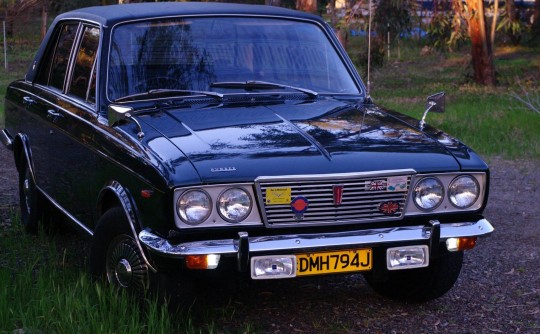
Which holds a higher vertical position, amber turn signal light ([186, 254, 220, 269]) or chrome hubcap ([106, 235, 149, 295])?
amber turn signal light ([186, 254, 220, 269])

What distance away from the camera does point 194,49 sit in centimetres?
557

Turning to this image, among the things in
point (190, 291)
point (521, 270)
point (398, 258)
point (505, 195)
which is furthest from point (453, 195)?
point (505, 195)

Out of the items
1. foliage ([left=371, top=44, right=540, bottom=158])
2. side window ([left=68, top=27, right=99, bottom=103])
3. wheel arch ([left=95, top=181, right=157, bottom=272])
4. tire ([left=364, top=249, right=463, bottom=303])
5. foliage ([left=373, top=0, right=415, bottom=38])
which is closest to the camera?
wheel arch ([left=95, top=181, right=157, bottom=272])

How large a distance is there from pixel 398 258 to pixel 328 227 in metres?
0.39

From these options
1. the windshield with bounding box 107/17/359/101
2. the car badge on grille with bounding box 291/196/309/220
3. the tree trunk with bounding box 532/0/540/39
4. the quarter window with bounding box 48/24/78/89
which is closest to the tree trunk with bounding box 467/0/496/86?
the tree trunk with bounding box 532/0/540/39

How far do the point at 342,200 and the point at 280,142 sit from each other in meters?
0.44

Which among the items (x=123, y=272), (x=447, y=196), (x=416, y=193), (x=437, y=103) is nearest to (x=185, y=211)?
(x=123, y=272)

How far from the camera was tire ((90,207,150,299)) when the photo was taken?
458 centimetres

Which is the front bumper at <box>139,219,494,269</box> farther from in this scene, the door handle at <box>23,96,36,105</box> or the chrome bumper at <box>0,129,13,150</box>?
the chrome bumper at <box>0,129,13,150</box>

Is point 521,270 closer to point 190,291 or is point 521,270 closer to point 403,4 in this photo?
point 190,291

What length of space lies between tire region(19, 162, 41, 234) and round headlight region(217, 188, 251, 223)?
270cm

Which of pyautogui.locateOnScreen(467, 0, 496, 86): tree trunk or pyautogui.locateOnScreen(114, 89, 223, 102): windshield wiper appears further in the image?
pyautogui.locateOnScreen(467, 0, 496, 86): tree trunk

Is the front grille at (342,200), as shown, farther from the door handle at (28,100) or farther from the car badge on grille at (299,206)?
the door handle at (28,100)

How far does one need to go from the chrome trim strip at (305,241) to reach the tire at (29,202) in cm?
252
